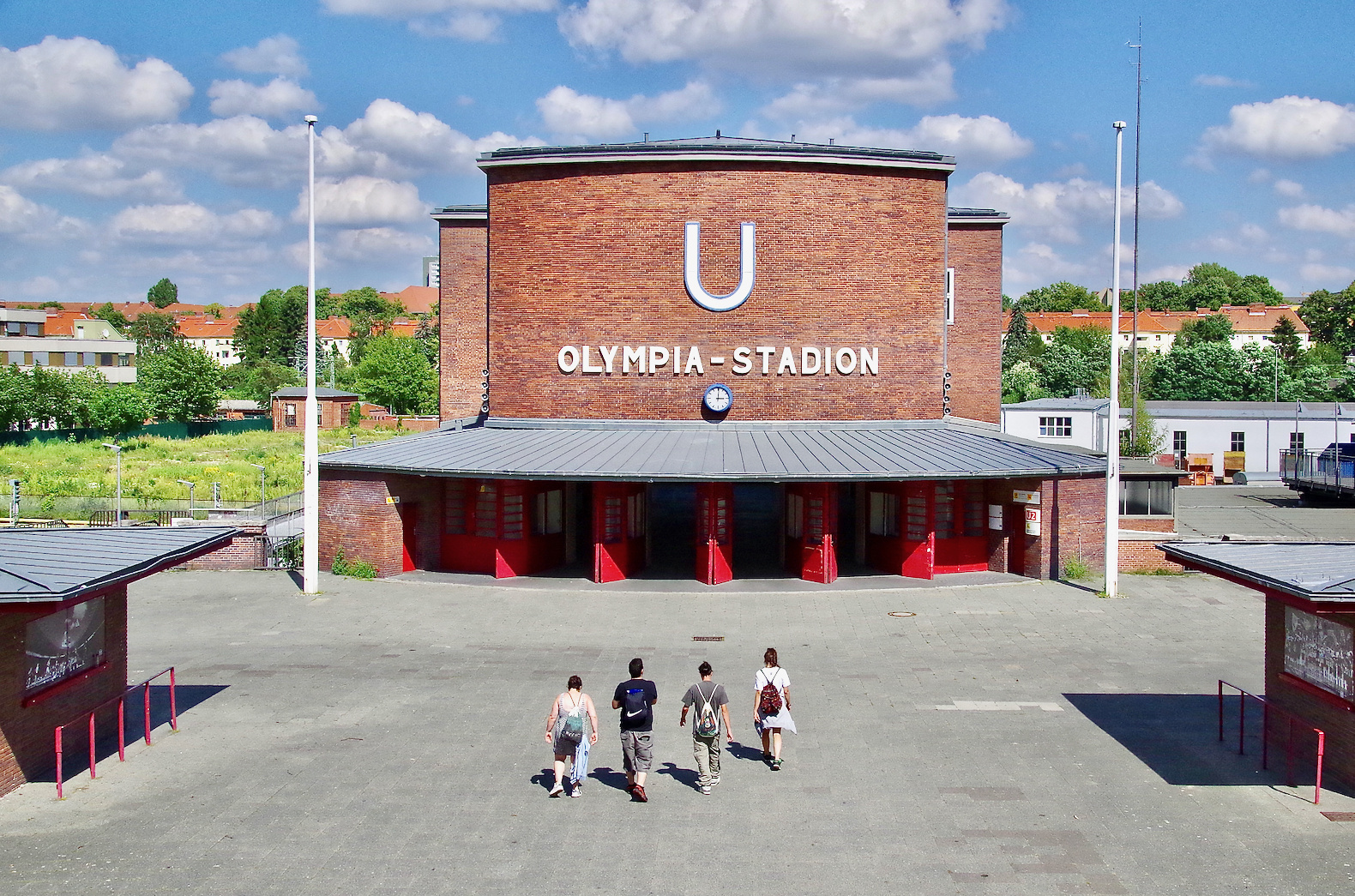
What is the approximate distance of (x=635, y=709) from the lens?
11531 mm

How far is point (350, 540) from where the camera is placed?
2634 cm

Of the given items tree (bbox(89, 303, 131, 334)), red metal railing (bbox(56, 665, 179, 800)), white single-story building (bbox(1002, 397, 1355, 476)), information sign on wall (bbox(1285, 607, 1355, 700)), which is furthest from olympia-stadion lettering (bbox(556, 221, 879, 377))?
tree (bbox(89, 303, 131, 334))

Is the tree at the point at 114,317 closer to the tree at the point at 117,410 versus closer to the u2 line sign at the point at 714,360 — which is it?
the tree at the point at 117,410

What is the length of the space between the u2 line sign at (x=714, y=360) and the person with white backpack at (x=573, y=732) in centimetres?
1758

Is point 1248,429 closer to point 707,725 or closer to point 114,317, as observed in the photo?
point 707,725

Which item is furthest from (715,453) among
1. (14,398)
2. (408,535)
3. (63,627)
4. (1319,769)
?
(14,398)

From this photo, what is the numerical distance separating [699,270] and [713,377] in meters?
2.85

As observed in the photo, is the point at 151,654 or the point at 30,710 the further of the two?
the point at 151,654

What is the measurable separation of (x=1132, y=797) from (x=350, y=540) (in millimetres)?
19600

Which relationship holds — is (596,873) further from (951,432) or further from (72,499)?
(72,499)

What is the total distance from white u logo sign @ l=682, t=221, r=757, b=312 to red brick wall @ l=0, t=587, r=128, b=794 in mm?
17409

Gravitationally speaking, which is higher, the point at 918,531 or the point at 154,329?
the point at 154,329

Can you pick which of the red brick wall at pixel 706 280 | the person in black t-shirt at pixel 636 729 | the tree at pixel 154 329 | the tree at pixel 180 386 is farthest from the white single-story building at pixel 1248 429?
the tree at pixel 154 329

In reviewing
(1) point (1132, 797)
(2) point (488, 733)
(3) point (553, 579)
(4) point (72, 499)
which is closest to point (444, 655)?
(2) point (488, 733)
